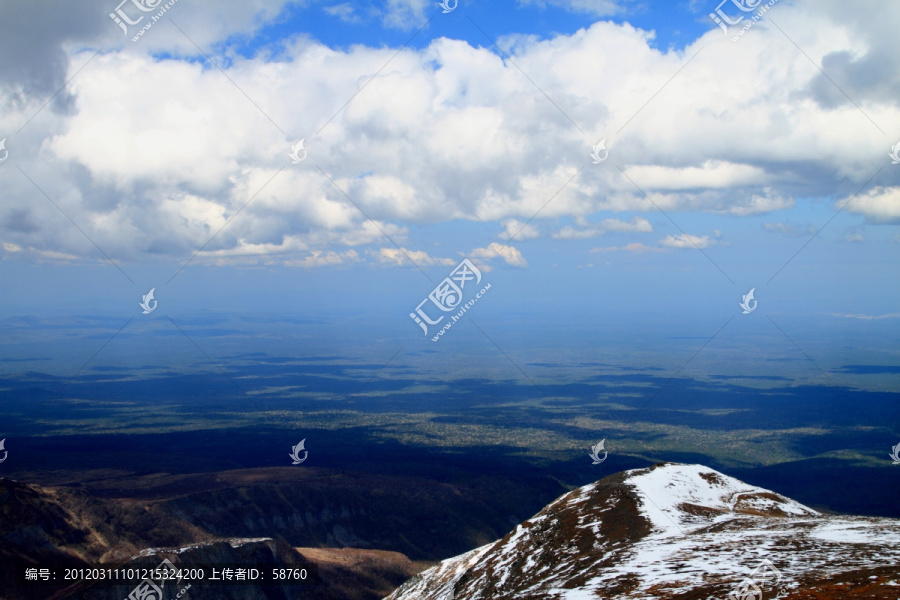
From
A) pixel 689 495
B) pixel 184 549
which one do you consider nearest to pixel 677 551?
pixel 689 495

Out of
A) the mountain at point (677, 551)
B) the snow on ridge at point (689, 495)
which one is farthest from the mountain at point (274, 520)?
the snow on ridge at point (689, 495)

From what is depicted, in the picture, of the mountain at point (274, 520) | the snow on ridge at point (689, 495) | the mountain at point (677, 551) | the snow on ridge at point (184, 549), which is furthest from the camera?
the mountain at point (274, 520)

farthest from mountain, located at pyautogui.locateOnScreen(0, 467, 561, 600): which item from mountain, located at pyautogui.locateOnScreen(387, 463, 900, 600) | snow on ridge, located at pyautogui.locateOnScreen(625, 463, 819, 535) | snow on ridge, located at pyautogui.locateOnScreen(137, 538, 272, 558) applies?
snow on ridge, located at pyautogui.locateOnScreen(625, 463, 819, 535)

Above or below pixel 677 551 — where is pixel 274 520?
above

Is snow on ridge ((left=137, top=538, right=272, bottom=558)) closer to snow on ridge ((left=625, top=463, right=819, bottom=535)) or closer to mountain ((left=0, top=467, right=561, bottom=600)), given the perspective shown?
mountain ((left=0, top=467, right=561, bottom=600))

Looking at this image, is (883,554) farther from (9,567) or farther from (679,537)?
(9,567)

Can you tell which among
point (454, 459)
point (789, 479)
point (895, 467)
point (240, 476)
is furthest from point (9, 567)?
point (895, 467)

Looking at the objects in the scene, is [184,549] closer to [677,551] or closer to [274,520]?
[274,520]

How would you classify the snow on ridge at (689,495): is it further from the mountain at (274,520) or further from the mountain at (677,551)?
the mountain at (274,520)

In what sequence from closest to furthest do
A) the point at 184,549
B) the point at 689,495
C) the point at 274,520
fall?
the point at 689,495
the point at 184,549
the point at 274,520
